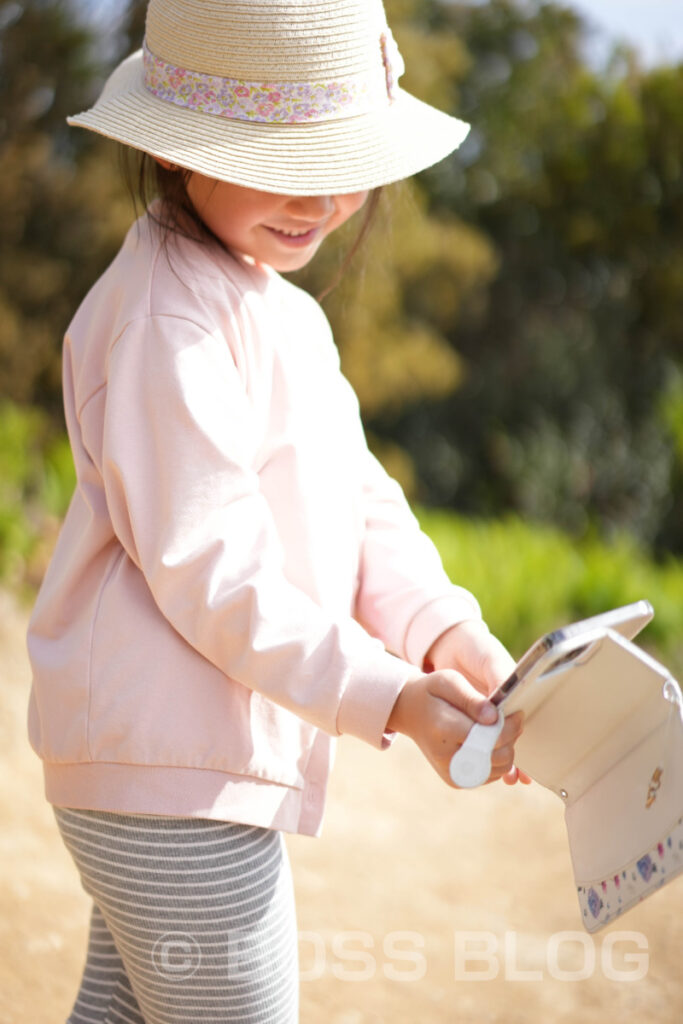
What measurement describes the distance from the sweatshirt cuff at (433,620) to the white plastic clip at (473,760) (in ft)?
1.08

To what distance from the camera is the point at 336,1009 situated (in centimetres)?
260

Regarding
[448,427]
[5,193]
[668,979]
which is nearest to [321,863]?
[668,979]

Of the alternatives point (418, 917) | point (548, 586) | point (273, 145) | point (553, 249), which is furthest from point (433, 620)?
Result: point (553, 249)

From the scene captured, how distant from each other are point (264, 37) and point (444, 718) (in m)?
0.84

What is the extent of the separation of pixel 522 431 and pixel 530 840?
310 inches

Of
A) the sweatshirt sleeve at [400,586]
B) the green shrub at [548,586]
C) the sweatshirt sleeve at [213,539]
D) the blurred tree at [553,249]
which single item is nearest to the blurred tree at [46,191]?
the blurred tree at [553,249]

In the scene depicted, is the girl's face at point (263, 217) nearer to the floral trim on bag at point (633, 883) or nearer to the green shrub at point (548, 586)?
the floral trim on bag at point (633, 883)

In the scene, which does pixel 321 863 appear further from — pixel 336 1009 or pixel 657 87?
pixel 657 87

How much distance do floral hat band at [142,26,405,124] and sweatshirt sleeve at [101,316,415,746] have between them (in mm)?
287

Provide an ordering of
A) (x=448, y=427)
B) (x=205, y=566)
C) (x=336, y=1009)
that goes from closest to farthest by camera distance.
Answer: (x=205, y=566), (x=336, y=1009), (x=448, y=427)

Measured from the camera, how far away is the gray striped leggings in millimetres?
1371

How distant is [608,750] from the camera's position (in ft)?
4.33

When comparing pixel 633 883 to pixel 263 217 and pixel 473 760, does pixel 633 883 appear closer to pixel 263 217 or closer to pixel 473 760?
pixel 473 760

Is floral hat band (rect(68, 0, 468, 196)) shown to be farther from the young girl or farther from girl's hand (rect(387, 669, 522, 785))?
girl's hand (rect(387, 669, 522, 785))
